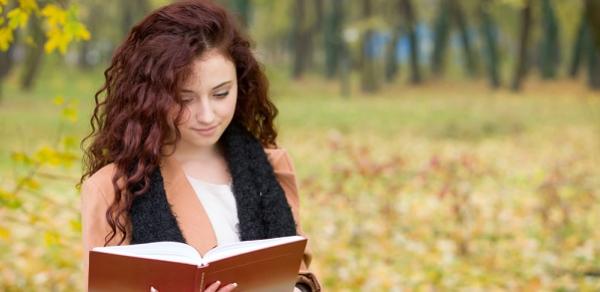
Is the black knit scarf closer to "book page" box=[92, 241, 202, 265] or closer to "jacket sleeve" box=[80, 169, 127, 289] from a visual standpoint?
"jacket sleeve" box=[80, 169, 127, 289]

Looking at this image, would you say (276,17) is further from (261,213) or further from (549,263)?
(261,213)

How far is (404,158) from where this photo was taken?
11.1 metres

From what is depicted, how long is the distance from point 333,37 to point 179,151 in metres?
29.0

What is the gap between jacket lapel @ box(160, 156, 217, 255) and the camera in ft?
7.64

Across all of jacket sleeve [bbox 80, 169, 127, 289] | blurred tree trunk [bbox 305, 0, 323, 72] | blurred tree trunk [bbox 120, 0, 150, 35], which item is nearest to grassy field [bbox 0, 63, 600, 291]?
jacket sleeve [bbox 80, 169, 127, 289]

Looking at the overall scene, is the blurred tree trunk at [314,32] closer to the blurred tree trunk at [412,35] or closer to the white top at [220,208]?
the blurred tree trunk at [412,35]

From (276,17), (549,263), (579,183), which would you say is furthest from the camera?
(276,17)

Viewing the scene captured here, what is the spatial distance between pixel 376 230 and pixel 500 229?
96 cm

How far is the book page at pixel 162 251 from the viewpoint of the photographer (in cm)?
196

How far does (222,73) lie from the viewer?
2.29 metres

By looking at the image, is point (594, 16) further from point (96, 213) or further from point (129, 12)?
point (129, 12)

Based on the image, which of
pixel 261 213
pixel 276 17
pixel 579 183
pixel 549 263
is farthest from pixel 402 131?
pixel 276 17

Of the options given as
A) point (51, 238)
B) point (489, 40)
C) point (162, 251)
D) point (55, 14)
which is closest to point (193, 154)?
point (162, 251)

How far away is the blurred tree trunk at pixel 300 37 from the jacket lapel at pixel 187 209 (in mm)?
27601
